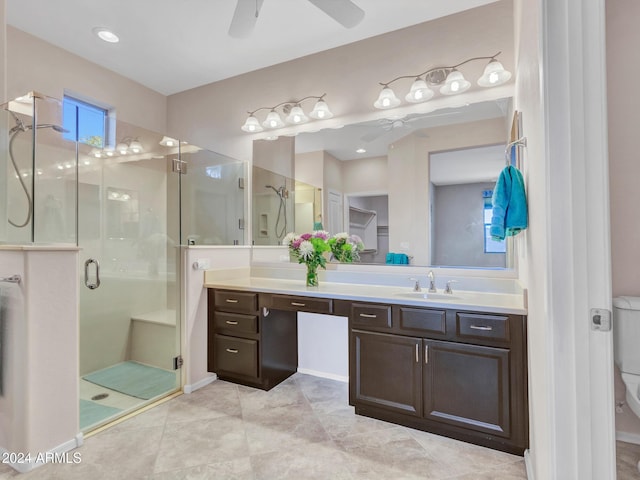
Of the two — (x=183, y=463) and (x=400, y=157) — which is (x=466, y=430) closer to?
(x=183, y=463)

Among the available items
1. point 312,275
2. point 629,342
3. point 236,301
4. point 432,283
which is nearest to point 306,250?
point 312,275

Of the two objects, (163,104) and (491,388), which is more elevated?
(163,104)

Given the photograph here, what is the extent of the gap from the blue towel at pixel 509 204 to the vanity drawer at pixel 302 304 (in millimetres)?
1151

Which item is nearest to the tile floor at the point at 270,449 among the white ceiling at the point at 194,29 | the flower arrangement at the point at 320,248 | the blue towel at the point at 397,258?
the flower arrangement at the point at 320,248

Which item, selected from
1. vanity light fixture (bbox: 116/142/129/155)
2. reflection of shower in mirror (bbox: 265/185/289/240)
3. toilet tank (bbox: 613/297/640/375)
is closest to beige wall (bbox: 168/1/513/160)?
reflection of shower in mirror (bbox: 265/185/289/240)

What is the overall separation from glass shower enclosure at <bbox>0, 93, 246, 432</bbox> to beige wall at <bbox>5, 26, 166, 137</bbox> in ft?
1.08

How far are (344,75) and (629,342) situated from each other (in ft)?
8.65

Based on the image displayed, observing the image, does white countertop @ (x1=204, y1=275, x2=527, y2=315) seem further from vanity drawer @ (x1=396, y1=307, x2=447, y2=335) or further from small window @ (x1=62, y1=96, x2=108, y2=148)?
small window @ (x1=62, y1=96, x2=108, y2=148)

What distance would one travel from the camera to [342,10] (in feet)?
6.22

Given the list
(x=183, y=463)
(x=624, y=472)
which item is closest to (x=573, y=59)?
(x=624, y=472)

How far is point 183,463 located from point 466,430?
5.16 ft

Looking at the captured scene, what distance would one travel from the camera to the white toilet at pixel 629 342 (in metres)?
1.56

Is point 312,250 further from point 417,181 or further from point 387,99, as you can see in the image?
point 387,99

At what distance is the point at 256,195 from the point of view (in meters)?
3.33
